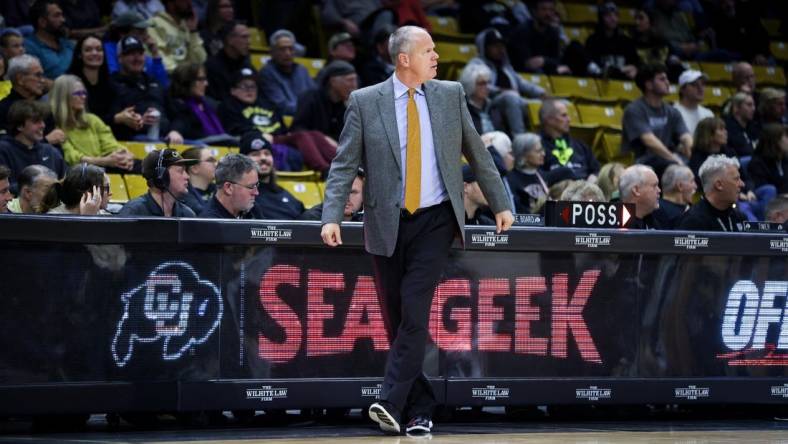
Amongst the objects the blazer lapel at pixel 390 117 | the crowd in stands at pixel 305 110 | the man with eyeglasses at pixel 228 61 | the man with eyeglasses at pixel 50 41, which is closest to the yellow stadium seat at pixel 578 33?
the crowd in stands at pixel 305 110

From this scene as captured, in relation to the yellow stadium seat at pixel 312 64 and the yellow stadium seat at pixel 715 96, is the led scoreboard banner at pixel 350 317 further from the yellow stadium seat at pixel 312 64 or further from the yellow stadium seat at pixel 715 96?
the yellow stadium seat at pixel 715 96

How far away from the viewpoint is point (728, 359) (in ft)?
25.7

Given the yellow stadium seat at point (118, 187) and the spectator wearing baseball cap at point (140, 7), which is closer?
the yellow stadium seat at point (118, 187)

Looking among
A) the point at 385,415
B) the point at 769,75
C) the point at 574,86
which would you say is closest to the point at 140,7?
the point at 574,86

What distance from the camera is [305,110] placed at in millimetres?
12758

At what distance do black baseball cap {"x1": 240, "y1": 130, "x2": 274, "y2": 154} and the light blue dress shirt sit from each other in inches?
160

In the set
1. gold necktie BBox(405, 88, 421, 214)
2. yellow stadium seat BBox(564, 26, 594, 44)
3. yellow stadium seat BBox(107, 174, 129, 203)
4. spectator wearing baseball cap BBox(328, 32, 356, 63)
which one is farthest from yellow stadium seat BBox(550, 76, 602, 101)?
gold necktie BBox(405, 88, 421, 214)

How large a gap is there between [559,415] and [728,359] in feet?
3.36

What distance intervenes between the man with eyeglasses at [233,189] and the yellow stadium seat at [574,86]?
8.60m

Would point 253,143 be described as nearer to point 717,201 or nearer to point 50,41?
point 50,41

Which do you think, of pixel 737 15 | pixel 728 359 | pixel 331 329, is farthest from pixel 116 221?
pixel 737 15

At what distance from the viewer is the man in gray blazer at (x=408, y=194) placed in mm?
6730

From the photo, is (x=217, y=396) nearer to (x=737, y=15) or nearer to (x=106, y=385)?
A: (x=106, y=385)

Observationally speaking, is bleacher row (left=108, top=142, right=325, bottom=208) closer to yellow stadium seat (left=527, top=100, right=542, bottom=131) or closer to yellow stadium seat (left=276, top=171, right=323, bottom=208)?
yellow stadium seat (left=276, top=171, right=323, bottom=208)
